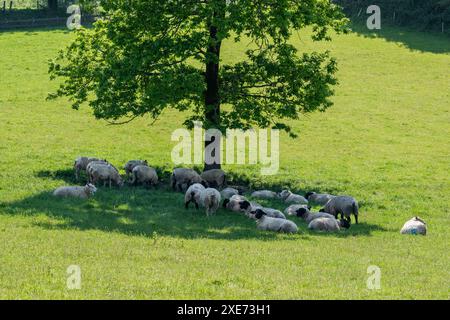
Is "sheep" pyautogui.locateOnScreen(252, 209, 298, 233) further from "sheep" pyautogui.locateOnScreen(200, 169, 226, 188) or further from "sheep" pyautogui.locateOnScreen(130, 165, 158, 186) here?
"sheep" pyautogui.locateOnScreen(130, 165, 158, 186)

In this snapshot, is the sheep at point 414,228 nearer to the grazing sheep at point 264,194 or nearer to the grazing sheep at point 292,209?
the grazing sheep at point 292,209

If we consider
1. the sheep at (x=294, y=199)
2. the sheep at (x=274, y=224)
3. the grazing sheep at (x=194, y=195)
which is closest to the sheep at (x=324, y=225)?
the sheep at (x=274, y=224)

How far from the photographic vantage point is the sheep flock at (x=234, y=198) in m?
27.9

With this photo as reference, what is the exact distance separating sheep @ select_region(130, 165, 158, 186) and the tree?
2480mm

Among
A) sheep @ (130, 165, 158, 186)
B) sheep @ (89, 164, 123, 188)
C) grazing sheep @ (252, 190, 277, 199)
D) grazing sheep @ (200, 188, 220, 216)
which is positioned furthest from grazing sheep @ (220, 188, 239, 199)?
sheep @ (89, 164, 123, 188)

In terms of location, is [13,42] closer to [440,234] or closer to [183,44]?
[183,44]

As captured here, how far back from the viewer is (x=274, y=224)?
27172 millimetres

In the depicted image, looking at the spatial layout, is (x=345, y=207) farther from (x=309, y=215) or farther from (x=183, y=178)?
(x=183, y=178)

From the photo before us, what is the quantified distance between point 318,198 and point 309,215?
15.9 ft

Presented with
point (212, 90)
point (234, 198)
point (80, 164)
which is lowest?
point (234, 198)

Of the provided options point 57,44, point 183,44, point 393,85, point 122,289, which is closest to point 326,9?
point 183,44

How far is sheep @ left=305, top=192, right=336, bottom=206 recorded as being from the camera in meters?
33.9

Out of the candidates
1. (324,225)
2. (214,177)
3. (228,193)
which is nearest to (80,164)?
(214,177)

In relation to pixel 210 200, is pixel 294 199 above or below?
below
